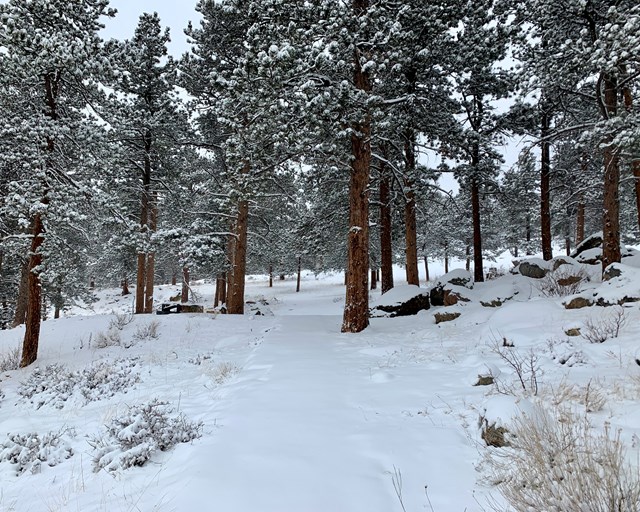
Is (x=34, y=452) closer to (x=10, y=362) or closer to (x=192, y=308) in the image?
(x=10, y=362)

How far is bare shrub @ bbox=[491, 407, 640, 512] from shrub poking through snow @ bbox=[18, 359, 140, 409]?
6080 mm

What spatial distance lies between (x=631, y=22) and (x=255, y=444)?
26.3 ft

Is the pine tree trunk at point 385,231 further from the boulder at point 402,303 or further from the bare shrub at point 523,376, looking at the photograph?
the bare shrub at point 523,376

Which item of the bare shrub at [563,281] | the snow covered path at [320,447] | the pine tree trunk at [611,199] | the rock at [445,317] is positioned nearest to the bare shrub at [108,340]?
the snow covered path at [320,447]

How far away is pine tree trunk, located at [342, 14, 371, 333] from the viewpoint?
10.0 metres

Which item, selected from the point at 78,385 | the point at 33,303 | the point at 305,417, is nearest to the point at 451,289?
the point at 305,417

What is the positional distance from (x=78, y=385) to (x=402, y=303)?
9.97 m

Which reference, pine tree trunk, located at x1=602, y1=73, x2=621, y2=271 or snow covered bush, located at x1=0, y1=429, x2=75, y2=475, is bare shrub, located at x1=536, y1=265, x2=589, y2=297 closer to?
pine tree trunk, located at x1=602, y1=73, x2=621, y2=271

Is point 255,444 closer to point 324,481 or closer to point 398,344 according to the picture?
point 324,481

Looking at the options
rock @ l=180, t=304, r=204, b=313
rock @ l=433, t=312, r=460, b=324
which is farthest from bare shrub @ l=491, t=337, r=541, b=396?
rock @ l=180, t=304, r=204, b=313

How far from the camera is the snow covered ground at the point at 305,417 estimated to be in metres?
2.61

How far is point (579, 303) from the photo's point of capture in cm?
810

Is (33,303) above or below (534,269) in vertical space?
below

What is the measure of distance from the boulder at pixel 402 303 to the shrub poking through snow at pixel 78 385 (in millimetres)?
8393
